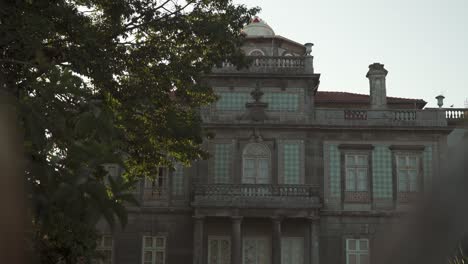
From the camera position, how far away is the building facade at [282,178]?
79.9 feet

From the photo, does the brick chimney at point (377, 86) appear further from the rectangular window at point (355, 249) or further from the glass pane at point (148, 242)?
the glass pane at point (148, 242)

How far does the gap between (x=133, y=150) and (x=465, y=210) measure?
44.4 feet

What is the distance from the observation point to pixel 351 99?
95.4 feet

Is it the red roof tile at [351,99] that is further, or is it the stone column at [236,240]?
the red roof tile at [351,99]

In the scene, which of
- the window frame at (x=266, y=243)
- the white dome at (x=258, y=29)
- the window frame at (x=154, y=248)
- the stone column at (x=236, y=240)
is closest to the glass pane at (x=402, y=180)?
the window frame at (x=266, y=243)

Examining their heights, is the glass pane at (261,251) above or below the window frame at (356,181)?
below

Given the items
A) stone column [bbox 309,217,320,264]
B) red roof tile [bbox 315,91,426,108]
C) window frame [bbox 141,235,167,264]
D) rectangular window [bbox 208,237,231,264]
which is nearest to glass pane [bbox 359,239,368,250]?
stone column [bbox 309,217,320,264]

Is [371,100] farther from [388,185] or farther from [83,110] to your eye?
[83,110]

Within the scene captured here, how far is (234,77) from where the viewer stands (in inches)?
A: 1038

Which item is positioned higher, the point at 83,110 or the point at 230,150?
the point at 230,150

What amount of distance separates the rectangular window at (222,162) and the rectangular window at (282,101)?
2690 millimetres

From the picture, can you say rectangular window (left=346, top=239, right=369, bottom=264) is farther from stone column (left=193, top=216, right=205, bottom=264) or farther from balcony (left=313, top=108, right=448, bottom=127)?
stone column (left=193, top=216, right=205, bottom=264)

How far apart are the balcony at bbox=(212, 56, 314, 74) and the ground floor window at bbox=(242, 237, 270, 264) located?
7.48 m

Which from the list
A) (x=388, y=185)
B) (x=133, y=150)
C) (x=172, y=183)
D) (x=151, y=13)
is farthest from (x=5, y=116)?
(x=388, y=185)
